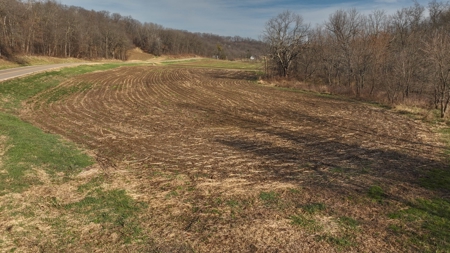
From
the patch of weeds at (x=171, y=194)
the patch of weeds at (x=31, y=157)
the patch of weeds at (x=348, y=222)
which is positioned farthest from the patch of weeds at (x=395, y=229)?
the patch of weeds at (x=31, y=157)

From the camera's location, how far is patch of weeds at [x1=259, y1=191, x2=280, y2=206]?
25.3ft

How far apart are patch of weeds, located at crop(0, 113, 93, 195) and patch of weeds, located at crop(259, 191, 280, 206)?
6080mm

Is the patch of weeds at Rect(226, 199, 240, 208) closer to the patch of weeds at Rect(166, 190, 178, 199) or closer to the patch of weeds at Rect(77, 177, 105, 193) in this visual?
the patch of weeds at Rect(166, 190, 178, 199)

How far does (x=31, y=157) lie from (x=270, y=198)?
315 inches

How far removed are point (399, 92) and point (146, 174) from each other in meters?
27.2

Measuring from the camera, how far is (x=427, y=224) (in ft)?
22.5

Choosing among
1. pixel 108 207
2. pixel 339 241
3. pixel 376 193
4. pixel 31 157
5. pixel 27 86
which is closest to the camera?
pixel 339 241

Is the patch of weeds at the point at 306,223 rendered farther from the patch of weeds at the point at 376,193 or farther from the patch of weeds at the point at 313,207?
the patch of weeds at the point at 376,193

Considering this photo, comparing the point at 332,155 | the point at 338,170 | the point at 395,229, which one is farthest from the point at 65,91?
the point at 395,229

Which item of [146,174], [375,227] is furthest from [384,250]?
[146,174]

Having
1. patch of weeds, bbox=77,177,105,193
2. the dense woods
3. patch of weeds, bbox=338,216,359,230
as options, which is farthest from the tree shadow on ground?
the dense woods

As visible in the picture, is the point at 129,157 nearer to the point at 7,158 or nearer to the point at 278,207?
the point at 7,158

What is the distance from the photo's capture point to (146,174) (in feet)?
30.9

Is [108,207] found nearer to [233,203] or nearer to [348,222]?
[233,203]
